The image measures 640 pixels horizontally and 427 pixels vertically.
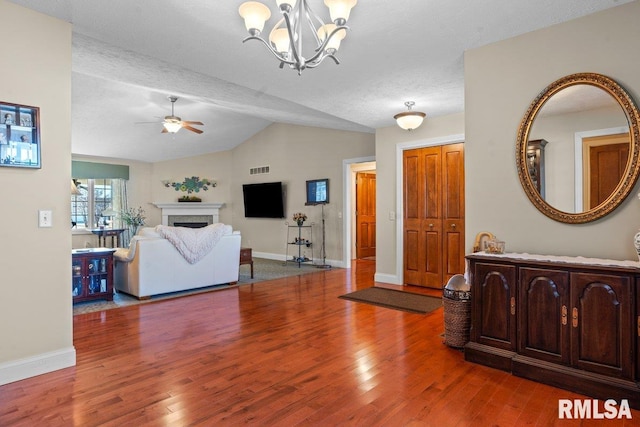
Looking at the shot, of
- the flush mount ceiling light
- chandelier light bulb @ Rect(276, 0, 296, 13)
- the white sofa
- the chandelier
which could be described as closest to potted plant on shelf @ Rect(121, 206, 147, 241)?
the white sofa

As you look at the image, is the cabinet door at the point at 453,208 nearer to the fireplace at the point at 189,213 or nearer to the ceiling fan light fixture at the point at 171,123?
the ceiling fan light fixture at the point at 171,123

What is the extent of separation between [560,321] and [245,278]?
15.9 ft

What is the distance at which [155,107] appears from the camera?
6.51 metres

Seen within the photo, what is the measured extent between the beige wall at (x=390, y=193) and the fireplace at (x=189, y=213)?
18.4ft

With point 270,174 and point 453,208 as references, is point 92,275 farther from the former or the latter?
point 270,174

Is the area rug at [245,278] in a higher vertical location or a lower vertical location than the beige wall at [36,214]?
lower

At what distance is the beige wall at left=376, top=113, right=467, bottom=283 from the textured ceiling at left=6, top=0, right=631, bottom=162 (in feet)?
0.99

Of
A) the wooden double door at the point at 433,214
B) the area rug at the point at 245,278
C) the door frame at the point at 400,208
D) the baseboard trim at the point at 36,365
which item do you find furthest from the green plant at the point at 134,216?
the baseboard trim at the point at 36,365

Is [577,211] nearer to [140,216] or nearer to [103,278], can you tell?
[103,278]

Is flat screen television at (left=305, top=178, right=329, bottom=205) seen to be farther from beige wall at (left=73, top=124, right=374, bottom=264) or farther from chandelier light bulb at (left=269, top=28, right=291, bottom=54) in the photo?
chandelier light bulb at (left=269, top=28, right=291, bottom=54)

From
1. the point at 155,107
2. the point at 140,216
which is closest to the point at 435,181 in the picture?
the point at 155,107

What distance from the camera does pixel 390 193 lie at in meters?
5.74

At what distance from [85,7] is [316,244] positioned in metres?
6.17

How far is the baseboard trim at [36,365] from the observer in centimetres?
242
